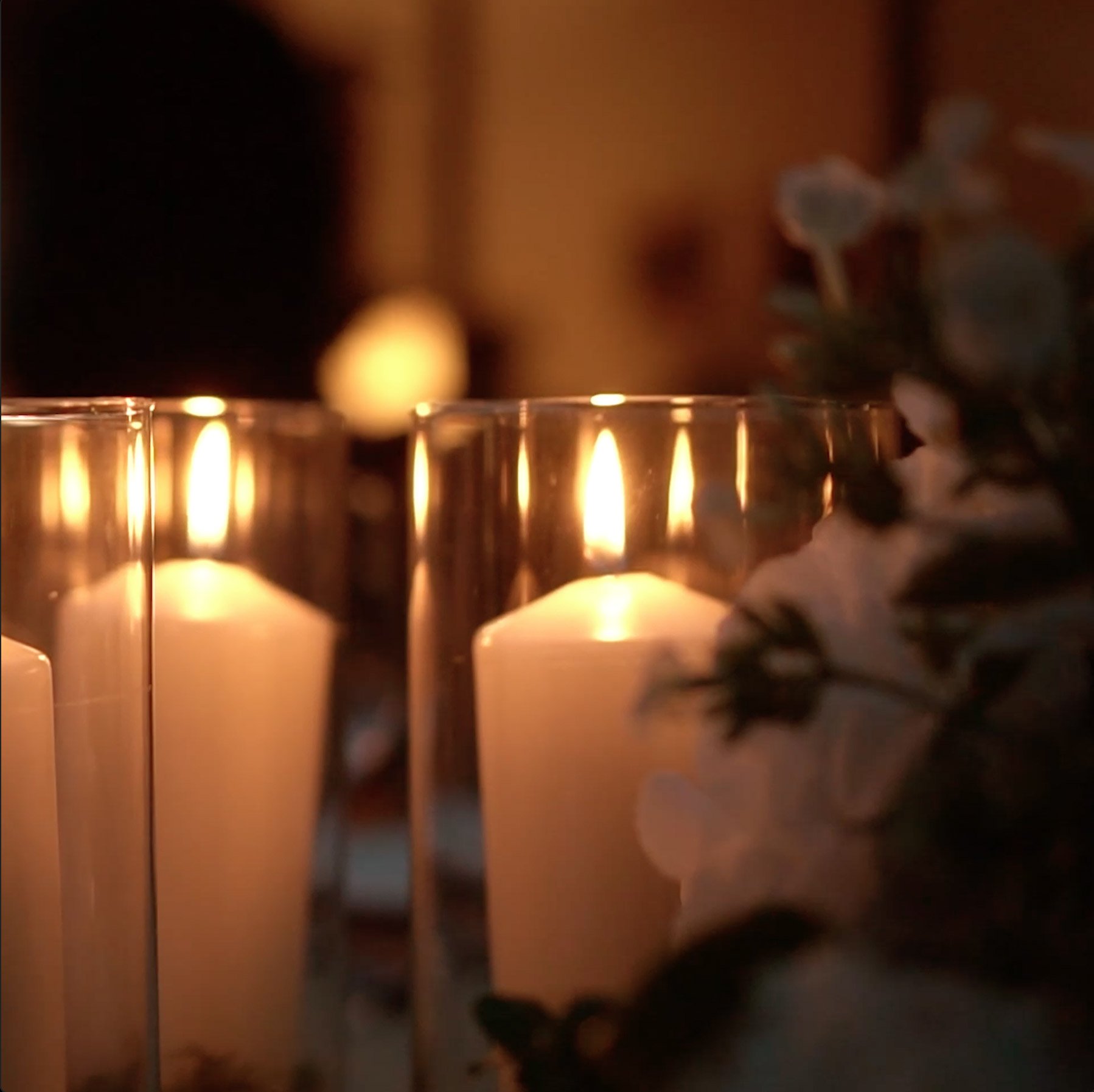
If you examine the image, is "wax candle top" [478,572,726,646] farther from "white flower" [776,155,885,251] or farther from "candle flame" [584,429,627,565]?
"white flower" [776,155,885,251]

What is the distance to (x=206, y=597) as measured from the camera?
0.55 meters

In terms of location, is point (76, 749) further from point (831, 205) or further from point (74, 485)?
point (831, 205)

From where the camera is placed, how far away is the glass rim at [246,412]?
578mm

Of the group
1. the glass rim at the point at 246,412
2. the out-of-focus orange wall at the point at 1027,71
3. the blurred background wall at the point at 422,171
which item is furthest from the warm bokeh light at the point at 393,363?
the out-of-focus orange wall at the point at 1027,71

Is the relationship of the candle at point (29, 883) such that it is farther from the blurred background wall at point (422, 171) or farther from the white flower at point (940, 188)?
the blurred background wall at point (422, 171)

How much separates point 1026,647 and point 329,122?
50cm

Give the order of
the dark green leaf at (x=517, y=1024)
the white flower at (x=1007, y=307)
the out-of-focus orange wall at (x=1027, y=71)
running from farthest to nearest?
the out-of-focus orange wall at (x=1027, y=71) → the dark green leaf at (x=517, y=1024) → the white flower at (x=1007, y=307)

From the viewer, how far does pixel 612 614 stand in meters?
0.43

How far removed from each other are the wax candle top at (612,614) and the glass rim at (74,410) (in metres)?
0.11

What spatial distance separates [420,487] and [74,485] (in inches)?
3.8

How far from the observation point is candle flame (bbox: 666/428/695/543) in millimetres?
434

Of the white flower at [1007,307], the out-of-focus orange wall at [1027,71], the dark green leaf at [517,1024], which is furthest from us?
the out-of-focus orange wall at [1027,71]

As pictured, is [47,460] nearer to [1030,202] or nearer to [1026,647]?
[1026,647]

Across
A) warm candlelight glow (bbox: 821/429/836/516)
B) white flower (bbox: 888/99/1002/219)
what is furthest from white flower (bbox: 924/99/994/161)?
warm candlelight glow (bbox: 821/429/836/516)
